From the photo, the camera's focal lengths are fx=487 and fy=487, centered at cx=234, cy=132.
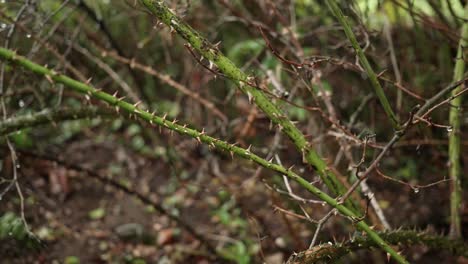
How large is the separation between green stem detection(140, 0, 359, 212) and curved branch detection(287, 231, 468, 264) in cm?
16

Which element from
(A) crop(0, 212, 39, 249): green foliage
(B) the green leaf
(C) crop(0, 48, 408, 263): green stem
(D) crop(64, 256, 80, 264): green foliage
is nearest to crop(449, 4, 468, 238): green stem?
(C) crop(0, 48, 408, 263): green stem

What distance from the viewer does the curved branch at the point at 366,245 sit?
4.59 ft

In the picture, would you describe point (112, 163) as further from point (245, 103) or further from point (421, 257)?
point (421, 257)

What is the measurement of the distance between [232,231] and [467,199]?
1.44 m

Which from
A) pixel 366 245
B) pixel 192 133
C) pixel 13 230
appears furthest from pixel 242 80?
pixel 13 230

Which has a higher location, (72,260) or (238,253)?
(238,253)

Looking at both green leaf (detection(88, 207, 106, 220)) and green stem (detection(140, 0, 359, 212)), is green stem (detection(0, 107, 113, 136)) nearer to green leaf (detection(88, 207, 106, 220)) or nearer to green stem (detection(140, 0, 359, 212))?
green stem (detection(140, 0, 359, 212))

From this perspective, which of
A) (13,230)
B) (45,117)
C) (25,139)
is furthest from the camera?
(25,139)

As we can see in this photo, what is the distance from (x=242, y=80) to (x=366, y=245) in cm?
64

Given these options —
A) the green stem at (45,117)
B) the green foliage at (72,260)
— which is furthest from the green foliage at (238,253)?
the green stem at (45,117)

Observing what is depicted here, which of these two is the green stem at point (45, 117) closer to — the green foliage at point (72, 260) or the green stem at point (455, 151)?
the green foliage at point (72, 260)

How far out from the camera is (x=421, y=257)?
109 inches

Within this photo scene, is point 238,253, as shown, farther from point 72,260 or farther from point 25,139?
point 25,139

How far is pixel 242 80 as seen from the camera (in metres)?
1.43
